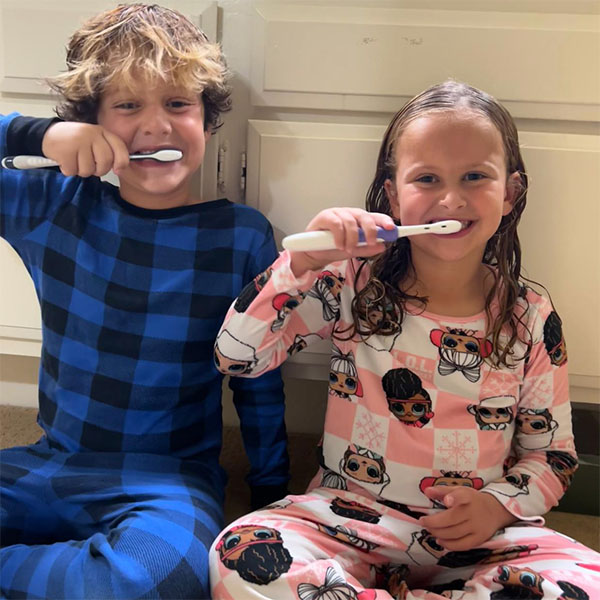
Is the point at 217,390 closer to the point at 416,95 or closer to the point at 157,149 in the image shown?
the point at 157,149

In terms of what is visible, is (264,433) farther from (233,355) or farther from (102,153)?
(102,153)

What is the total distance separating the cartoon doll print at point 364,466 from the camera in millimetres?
735

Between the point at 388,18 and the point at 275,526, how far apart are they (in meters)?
0.62

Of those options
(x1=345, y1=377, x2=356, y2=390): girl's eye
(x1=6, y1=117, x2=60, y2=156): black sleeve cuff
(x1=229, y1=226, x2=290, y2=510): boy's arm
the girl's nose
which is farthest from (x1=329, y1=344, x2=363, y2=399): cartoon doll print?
(x1=6, y1=117, x2=60, y2=156): black sleeve cuff

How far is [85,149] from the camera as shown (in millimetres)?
752

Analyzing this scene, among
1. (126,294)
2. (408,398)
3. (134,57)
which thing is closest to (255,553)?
(408,398)

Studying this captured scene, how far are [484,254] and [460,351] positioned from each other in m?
0.14

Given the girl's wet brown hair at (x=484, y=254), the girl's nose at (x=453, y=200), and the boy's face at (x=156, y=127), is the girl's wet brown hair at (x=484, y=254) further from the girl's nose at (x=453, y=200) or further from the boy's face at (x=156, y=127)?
the boy's face at (x=156, y=127)

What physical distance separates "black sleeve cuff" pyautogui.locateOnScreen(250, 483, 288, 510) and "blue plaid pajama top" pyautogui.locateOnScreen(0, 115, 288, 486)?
10 cm

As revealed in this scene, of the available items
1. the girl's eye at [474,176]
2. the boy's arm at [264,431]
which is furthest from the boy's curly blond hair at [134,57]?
the girl's eye at [474,176]

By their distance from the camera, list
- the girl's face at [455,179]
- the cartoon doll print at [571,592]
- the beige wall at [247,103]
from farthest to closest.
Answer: the beige wall at [247,103] < the girl's face at [455,179] < the cartoon doll print at [571,592]

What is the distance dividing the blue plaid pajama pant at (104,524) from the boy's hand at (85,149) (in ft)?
1.12

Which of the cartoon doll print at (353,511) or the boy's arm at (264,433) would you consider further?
the boy's arm at (264,433)

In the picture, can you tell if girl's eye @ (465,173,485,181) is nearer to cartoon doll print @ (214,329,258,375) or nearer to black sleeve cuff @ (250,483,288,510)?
cartoon doll print @ (214,329,258,375)
